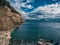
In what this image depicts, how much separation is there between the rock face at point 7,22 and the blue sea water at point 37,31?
0.44 ft

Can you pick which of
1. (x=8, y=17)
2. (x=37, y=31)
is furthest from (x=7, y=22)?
(x=37, y=31)

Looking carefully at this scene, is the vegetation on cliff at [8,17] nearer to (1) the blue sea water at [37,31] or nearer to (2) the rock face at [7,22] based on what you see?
(2) the rock face at [7,22]

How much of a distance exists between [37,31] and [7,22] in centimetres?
81

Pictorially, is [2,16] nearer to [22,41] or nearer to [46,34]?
[22,41]

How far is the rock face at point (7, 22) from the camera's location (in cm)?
571

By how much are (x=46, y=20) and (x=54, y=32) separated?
1.18ft

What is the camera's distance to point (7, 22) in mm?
5766

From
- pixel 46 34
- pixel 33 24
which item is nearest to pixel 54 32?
pixel 46 34

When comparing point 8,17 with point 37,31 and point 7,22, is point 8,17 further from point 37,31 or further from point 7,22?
point 37,31

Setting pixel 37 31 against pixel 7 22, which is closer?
pixel 37 31

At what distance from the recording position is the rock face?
5.71 meters

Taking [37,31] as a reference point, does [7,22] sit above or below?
above

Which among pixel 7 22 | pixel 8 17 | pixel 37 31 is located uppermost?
pixel 8 17

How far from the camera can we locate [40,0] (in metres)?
5.67
